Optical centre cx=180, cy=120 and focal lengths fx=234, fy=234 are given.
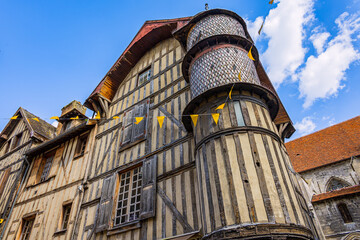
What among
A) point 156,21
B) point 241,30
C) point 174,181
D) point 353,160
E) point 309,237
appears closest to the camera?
point 309,237

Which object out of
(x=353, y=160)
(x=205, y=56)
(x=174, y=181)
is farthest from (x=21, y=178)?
(x=353, y=160)

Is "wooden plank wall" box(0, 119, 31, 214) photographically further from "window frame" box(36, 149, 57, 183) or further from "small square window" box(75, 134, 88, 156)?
"small square window" box(75, 134, 88, 156)

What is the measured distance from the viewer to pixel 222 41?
220 inches

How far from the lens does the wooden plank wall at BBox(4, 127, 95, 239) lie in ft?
23.5

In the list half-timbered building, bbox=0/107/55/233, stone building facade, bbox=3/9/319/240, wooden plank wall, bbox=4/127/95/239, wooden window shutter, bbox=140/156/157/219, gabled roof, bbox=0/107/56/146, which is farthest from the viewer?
gabled roof, bbox=0/107/56/146

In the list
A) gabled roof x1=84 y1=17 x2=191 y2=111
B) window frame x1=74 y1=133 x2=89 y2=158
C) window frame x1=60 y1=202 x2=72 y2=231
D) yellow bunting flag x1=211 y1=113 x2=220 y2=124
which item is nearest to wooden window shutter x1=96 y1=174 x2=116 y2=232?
window frame x1=60 y1=202 x2=72 y2=231

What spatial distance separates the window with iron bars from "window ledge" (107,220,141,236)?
0.13m

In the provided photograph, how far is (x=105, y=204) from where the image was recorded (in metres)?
6.15

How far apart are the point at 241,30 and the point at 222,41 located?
42.1 inches

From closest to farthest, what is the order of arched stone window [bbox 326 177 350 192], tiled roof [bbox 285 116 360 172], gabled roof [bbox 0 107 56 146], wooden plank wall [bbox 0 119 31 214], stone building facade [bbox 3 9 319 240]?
stone building facade [bbox 3 9 319 240]
wooden plank wall [bbox 0 119 31 214]
gabled roof [bbox 0 107 56 146]
arched stone window [bbox 326 177 350 192]
tiled roof [bbox 285 116 360 172]

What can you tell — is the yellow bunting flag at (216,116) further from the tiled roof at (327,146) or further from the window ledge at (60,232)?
the tiled roof at (327,146)

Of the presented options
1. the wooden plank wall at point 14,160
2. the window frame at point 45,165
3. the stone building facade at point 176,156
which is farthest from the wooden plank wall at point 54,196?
the wooden plank wall at point 14,160

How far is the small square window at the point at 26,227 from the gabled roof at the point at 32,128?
4.25 meters

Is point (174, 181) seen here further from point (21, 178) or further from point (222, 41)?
point (21, 178)
